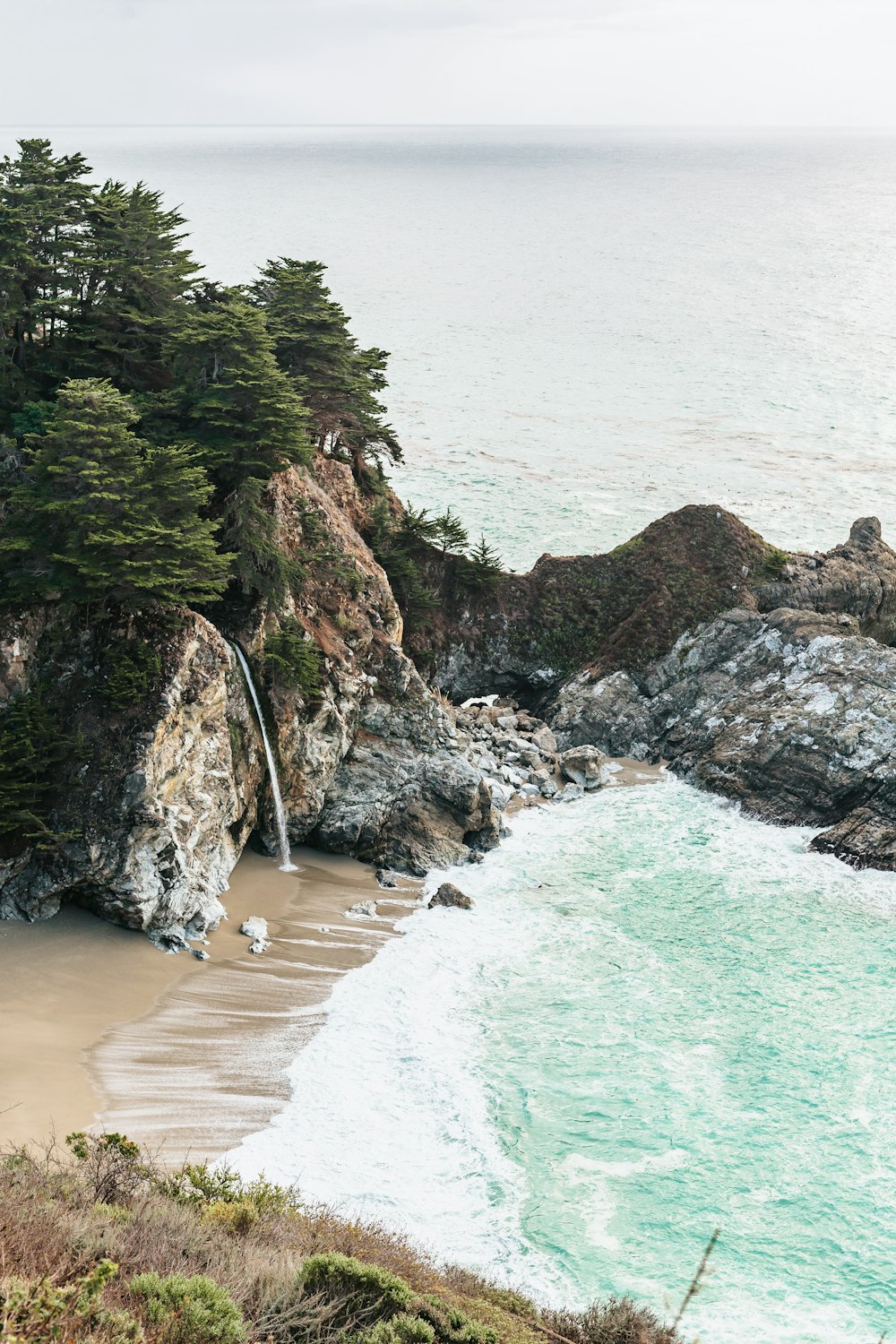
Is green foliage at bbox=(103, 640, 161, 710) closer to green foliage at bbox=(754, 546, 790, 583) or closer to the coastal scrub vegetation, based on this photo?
the coastal scrub vegetation

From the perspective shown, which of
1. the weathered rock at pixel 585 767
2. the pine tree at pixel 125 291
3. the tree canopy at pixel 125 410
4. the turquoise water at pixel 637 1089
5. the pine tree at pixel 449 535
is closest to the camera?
the turquoise water at pixel 637 1089

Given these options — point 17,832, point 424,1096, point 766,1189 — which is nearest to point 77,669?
point 17,832

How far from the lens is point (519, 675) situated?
4738 centimetres

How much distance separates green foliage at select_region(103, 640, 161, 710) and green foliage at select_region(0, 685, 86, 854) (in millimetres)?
1399

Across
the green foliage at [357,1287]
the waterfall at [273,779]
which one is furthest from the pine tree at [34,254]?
the green foliage at [357,1287]

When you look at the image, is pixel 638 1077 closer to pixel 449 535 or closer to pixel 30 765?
pixel 30 765

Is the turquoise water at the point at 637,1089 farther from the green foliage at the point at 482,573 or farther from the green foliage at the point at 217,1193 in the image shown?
the green foliage at the point at 482,573

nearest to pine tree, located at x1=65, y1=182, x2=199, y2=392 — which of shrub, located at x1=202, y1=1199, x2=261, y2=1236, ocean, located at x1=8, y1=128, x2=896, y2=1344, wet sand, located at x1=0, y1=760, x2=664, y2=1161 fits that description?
wet sand, located at x1=0, y1=760, x2=664, y2=1161

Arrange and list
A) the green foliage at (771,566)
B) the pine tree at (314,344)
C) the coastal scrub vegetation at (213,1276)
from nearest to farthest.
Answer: the coastal scrub vegetation at (213,1276) < the pine tree at (314,344) < the green foliage at (771,566)

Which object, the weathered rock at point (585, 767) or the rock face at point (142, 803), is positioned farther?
the weathered rock at point (585, 767)

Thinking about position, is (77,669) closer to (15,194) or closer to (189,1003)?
(189,1003)

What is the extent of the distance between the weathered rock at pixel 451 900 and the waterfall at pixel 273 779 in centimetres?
415

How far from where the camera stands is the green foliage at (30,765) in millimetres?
26344

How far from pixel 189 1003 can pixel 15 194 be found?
916 inches
